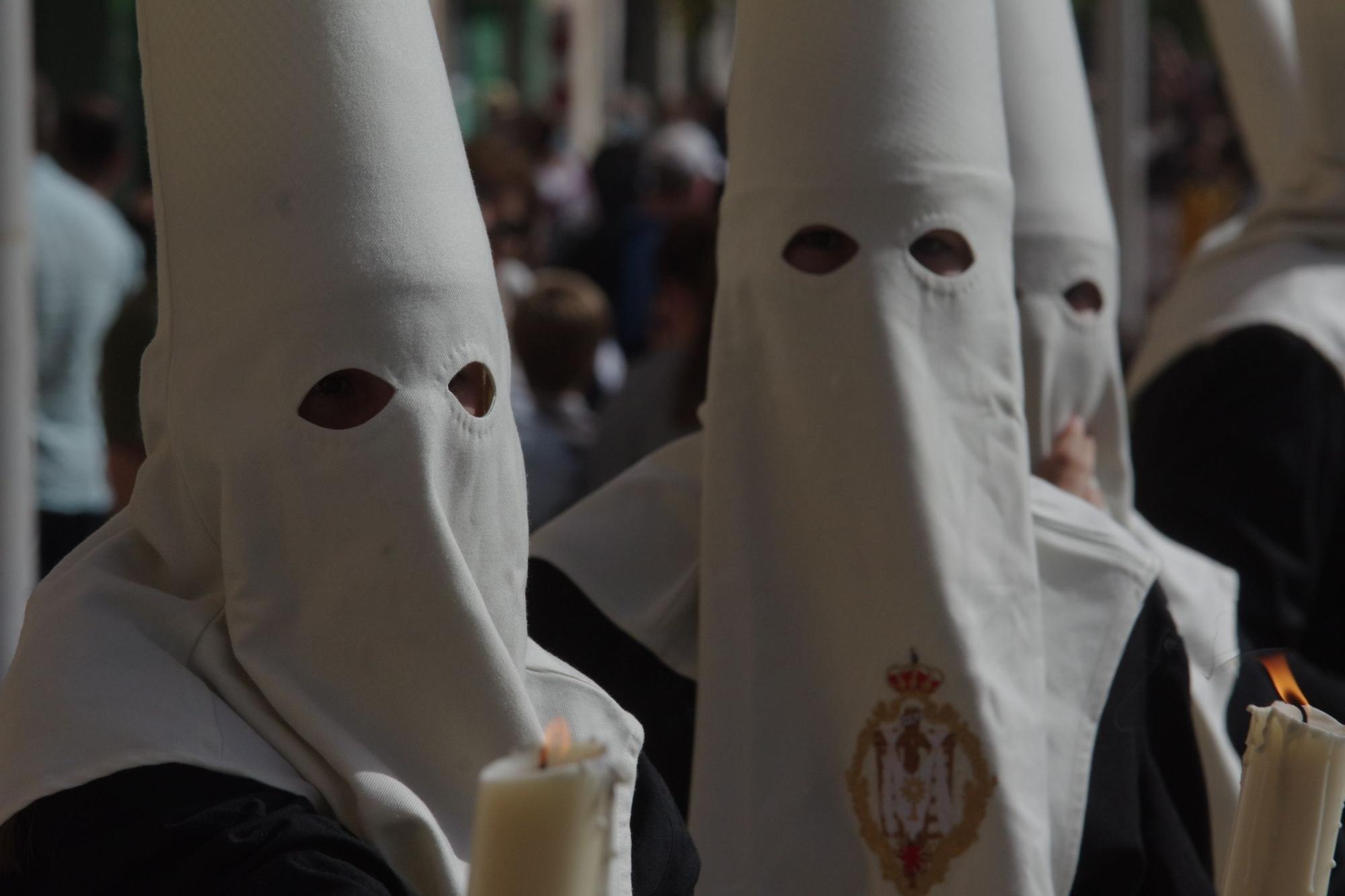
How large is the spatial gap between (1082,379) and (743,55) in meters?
0.84

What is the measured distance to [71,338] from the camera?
17.6ft

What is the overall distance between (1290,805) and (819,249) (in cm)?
151

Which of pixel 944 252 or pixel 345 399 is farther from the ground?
pixel 345 399

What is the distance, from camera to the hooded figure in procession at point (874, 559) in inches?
100

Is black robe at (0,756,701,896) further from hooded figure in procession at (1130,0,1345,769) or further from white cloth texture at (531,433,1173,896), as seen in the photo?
hooded figure in procession at (1130,0,1345,769)

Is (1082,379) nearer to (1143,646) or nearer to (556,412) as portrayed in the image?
(1143,646)

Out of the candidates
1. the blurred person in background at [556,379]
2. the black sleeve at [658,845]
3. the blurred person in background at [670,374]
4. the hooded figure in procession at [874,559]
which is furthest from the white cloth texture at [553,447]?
the black sleeve at [658,845]

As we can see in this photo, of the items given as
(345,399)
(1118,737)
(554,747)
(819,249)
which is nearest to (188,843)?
(345,399)

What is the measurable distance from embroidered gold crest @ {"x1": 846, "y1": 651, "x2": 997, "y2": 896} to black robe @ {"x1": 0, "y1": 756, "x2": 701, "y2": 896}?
861mm

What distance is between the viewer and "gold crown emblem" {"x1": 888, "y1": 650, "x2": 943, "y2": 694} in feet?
8.32

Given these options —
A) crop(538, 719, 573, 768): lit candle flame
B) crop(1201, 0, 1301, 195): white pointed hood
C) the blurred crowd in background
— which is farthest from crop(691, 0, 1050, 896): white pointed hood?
crop(1201, 0, 1301, 195): white pointed hood

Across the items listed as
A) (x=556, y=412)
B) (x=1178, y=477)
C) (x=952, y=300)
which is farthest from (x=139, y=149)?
(x=952, y=300)

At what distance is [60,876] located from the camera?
5.88ft

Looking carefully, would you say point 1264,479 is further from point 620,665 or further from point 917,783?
point 620,665
